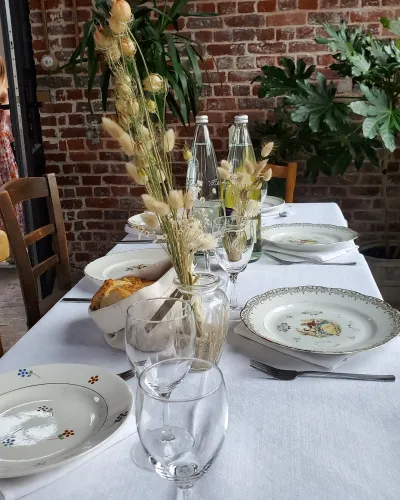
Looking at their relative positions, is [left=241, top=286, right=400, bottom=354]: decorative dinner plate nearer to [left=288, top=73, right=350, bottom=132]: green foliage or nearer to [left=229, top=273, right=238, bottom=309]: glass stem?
[left=229, top=273, right=238, bottom=309]: glass stem

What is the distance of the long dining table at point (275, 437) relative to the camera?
638mm

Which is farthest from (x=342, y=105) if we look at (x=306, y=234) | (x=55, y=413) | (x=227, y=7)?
(x=55, y=413)

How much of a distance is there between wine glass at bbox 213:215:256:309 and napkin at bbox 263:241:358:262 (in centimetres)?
33

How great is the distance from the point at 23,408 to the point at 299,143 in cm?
233

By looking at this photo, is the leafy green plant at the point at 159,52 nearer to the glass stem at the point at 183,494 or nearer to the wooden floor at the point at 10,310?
the wooden floor at the point at 10,310

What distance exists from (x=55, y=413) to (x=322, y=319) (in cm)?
53

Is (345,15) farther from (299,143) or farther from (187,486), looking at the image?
(187,486)

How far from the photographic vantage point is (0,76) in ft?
13.1

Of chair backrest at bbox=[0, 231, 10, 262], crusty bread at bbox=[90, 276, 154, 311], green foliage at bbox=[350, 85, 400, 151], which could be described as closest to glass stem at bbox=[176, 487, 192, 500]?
crusty bread at bbox=[90, 276, 154, 311]

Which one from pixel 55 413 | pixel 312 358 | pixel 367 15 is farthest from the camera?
pixel 367 15

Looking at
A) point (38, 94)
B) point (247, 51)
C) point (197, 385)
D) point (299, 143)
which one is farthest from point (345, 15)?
point (197, 385)

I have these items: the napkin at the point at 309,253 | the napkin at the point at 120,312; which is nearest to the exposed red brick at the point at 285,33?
the napkin at the point at 309,253

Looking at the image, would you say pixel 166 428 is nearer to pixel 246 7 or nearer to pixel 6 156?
pixel 246 7

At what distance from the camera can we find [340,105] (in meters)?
2.65
